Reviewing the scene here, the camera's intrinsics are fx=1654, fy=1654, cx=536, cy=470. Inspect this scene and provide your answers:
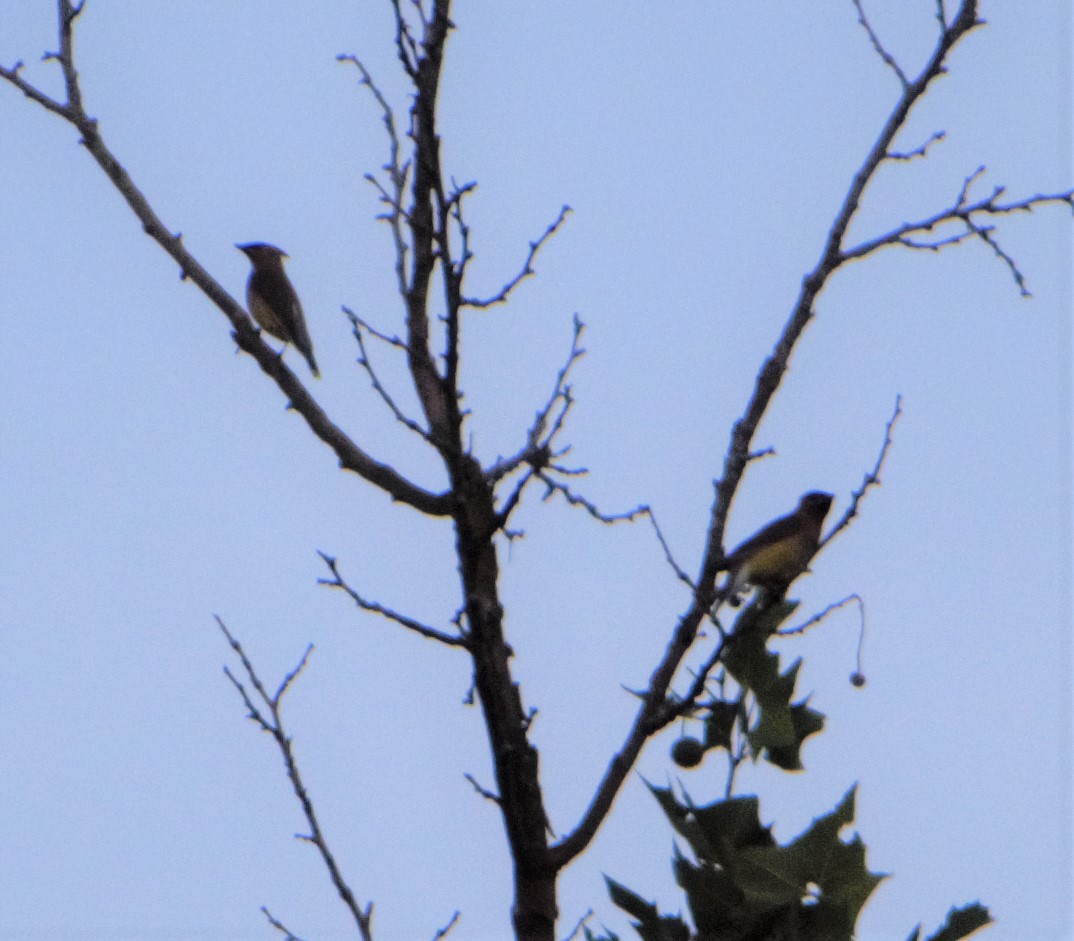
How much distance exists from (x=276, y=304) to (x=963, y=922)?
6.52m

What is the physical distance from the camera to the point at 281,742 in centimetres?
392

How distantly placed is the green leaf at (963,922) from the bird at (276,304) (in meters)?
6.40

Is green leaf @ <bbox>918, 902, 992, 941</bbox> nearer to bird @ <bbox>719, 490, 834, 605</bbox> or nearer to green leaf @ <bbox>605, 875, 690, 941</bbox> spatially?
green leaf @ <bbox>605, 875, 690, 941</bbox>

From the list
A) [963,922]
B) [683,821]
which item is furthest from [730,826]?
[963,922]

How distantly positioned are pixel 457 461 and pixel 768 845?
1187mm

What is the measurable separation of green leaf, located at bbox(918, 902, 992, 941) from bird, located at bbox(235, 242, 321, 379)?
640 cm

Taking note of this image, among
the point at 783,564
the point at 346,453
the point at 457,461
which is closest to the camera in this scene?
the point at 457,461

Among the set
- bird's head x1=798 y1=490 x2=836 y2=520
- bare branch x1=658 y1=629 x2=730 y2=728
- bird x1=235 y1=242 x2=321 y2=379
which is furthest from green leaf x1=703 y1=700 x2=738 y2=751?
bird x1=235 y1=242 x2=321 y2=379

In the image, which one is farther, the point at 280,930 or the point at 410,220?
the point at 410,220

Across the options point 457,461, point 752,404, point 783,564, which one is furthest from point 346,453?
point 783,564

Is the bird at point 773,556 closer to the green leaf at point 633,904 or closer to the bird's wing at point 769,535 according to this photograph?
the bird's wing at point 769,535

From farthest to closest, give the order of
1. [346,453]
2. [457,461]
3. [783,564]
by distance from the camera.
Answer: [783,564] → [346,453] → [457,461]

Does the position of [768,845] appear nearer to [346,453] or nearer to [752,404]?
[752,404]

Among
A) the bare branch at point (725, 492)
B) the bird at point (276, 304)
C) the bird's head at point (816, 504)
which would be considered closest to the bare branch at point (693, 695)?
the bare branch at point (725, 492)
